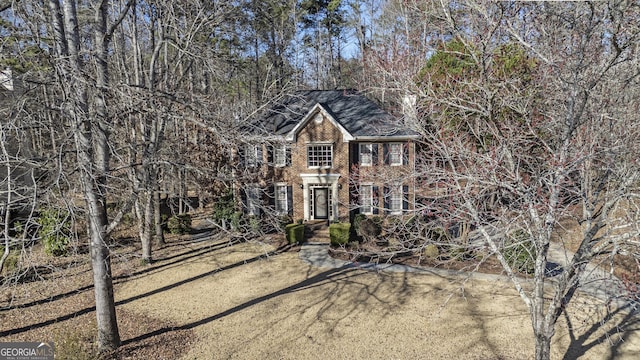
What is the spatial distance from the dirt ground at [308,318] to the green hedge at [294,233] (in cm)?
330

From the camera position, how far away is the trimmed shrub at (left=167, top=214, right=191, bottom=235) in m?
19.2

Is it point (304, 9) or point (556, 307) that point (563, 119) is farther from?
point (304, 9)

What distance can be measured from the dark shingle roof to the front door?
12.6 feet

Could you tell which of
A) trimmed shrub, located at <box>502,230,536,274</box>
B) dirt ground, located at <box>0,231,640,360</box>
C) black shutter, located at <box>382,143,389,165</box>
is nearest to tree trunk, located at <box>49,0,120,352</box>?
dirt ground, located at <box>0,231,640,360</box>

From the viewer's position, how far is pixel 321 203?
67.2 feet

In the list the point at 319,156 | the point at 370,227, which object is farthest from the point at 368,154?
the point at 370,227

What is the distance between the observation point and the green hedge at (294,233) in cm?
Answer: 1702

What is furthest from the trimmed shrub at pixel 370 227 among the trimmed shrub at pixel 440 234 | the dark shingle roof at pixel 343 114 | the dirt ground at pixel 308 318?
the dark shingle roof at pixel 343 114

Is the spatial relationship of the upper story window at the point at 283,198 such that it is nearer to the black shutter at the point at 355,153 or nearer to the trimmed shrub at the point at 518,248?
the black shutter at the point at 355,153

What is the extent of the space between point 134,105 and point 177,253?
10.6m

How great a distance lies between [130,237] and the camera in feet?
61.9

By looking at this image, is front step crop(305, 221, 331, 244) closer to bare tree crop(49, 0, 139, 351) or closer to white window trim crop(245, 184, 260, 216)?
white window trim crop(245, 184, 260, 216)

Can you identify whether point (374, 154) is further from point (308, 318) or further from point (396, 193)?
point (308, 318)

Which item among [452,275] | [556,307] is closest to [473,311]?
[452,275]
